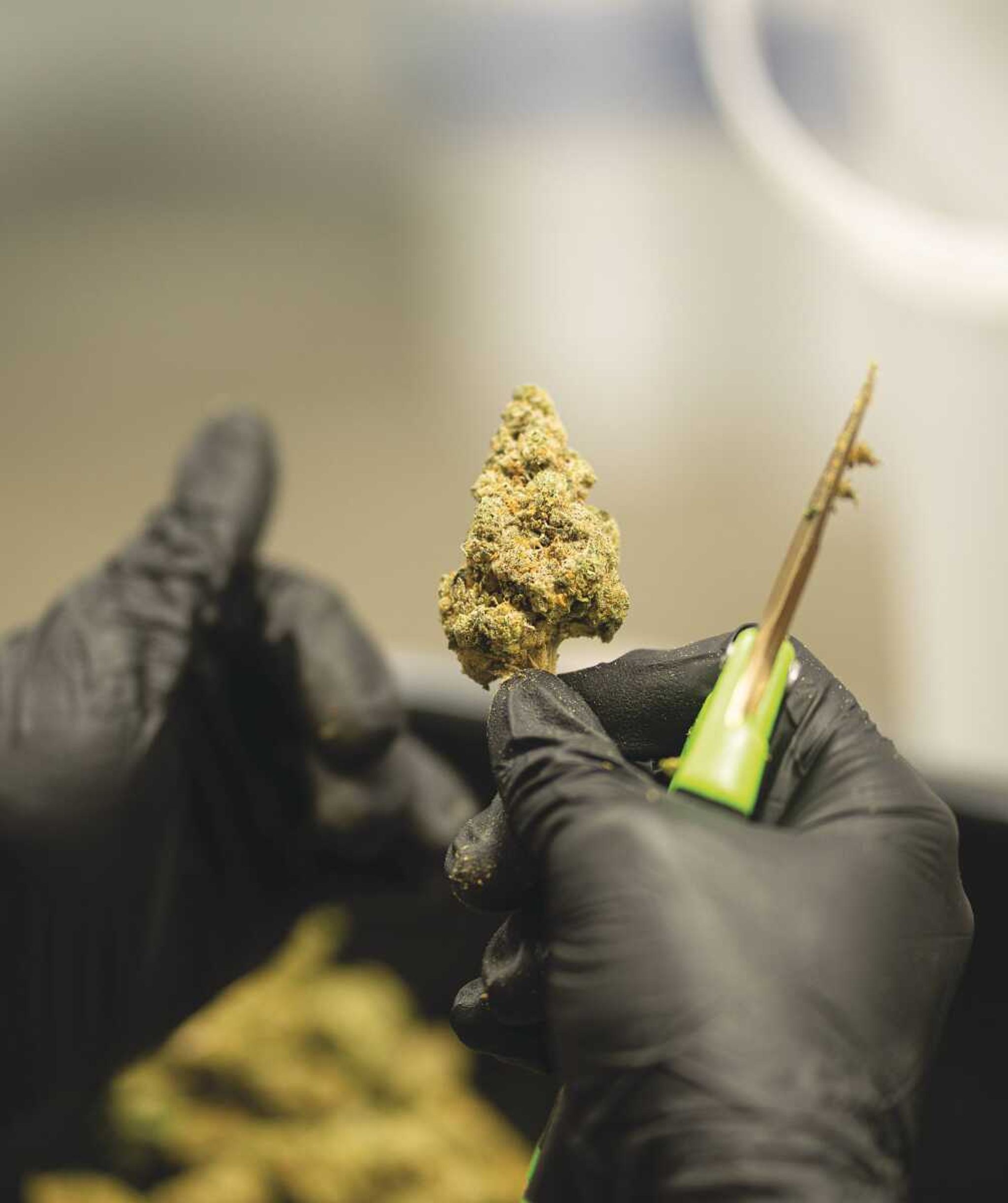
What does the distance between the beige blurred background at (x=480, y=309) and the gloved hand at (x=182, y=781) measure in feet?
1.14

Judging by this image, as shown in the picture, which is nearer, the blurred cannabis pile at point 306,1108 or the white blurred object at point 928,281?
the blurred cannabis pile at point 306,1108

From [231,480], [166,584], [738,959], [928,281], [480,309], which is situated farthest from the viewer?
[480,309]

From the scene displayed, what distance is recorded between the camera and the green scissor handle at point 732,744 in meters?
0.58

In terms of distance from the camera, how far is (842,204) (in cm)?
188

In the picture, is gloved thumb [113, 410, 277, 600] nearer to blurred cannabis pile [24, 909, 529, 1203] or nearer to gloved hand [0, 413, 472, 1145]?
gloved hand [0, 413, 472, 1145]

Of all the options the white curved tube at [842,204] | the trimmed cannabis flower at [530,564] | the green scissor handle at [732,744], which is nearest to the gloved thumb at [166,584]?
the trimmed cannabis flower at [530,564]

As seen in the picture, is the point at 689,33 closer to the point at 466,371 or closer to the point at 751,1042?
the point at 466,371

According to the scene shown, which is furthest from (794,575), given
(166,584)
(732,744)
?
(166,584)

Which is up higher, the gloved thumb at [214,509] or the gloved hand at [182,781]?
the gloved thumb at [214,509]

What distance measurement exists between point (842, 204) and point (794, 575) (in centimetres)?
156

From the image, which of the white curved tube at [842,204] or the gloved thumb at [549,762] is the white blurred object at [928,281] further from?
the gloved thumb at [549,762]

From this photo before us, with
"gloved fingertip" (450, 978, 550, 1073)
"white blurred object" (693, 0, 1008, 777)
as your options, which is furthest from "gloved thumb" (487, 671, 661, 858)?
"white blurred object" (693, 0, 1008, 777)

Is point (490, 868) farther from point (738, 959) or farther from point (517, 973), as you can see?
point (738, 959)

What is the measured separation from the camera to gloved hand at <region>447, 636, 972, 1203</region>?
52 cm
